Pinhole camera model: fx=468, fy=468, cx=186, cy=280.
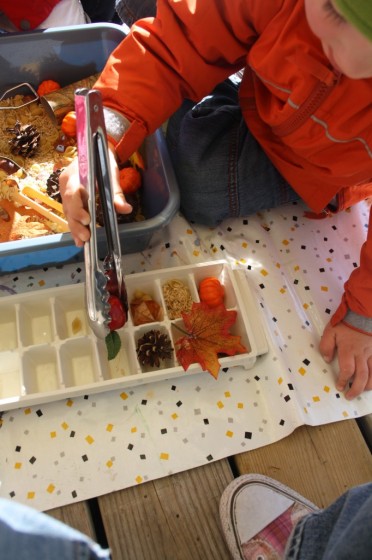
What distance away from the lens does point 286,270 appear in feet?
2.53

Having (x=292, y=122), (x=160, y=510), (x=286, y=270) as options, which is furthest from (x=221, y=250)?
(x=160, y=510)

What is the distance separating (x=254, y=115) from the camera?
27.7 inches

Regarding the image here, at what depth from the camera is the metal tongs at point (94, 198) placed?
378 millimetres

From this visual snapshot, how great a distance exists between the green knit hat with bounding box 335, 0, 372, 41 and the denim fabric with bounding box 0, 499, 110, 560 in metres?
0.42

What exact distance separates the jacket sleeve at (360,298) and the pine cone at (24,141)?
0.54 m

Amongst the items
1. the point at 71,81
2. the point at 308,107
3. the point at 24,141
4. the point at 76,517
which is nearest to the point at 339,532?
the point at 76,517

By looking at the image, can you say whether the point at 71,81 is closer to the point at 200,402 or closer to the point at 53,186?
the point at 53,186

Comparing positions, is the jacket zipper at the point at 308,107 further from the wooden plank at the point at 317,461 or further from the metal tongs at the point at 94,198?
the wooden plank at the point at 317,461

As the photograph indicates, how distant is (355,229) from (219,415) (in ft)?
1.33

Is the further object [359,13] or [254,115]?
Result: [254,115]

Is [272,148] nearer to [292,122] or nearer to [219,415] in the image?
[292,122]

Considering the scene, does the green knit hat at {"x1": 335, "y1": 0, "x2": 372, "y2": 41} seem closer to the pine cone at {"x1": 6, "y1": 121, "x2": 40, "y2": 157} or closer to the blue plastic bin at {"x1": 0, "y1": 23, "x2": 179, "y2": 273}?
the blue plastic bin at {"x1": 0, "y1": 23, "x2": 179, "y2": 273}

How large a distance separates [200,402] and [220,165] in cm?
36

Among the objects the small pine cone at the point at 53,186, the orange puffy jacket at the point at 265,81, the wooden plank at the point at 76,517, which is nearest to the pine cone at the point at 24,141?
the small pine cone at the point at 53,186
